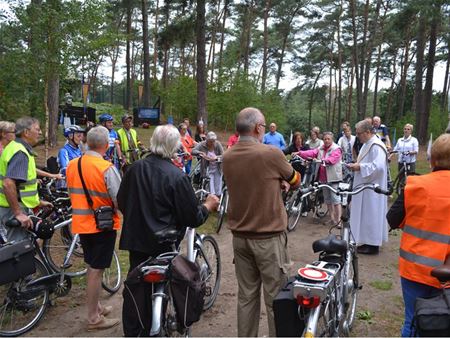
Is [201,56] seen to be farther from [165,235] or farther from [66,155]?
[165,235]

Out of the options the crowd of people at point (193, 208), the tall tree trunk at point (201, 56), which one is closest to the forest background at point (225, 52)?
the tall tree trunk at point (201, 56)

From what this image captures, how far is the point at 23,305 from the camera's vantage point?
12.7 feet

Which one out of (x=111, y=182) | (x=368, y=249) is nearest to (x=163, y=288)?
(x=111, y=182)

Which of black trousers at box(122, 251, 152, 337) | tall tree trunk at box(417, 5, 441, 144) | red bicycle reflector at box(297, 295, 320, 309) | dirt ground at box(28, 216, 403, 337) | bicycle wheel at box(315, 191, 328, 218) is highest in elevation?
tall tree trunk at box(417, 5, 441, 144)

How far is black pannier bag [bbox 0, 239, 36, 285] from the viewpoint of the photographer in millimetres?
3543

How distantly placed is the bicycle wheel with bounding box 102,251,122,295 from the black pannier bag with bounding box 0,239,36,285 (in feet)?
3.84

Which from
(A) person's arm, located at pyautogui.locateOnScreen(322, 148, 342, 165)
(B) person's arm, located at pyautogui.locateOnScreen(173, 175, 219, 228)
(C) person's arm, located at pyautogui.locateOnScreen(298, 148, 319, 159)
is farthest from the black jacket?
(C) person's arm, located at pyautogui.locateOnScreen(298, 148, 319, 159)

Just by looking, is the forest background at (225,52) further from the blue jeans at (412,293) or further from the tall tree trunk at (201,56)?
the blue jeans at (412,293)

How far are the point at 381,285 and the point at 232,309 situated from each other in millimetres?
1964

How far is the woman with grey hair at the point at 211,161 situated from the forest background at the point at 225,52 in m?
3.42

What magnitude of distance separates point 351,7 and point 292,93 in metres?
22.1

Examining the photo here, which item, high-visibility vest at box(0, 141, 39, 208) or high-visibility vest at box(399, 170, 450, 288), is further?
high-visibility vest at box(0, 141, 39, 208)

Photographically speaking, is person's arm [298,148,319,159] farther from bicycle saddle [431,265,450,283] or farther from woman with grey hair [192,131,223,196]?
bicycle saddle [431,265,450,283]

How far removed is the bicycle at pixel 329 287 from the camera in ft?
8.09
